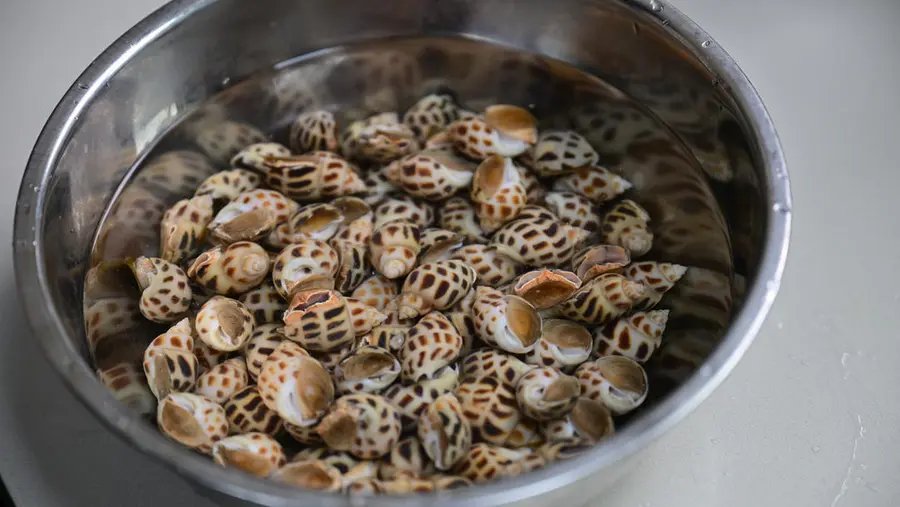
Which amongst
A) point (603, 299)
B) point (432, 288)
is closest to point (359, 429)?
point (432, 288)

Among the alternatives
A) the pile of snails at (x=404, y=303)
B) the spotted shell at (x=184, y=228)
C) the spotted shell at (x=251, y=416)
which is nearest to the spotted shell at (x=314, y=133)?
the pile of snails at (x=404, y=303)

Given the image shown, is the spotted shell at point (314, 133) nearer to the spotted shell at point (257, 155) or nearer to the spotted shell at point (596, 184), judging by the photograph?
the spotted shell at point (257, 155)

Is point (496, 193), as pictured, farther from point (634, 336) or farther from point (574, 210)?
point (634, 336)

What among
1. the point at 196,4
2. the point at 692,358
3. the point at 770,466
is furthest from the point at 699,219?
the point at 196,4

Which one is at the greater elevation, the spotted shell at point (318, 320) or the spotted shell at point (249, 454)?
the spotted shell at point (318, 320)

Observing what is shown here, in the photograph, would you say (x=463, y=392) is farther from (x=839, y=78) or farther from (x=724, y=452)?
(x=839, y=78)
